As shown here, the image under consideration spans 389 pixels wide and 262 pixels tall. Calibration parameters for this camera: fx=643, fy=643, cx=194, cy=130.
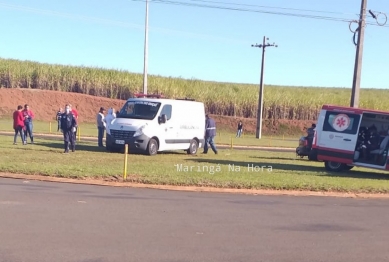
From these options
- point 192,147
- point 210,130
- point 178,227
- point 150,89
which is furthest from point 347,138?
point 150,89

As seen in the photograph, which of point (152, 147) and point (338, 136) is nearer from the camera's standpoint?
point (338, 136)

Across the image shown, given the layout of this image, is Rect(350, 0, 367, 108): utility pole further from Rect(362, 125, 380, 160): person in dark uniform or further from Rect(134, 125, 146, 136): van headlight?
Rect(134, 125, 146, 136): van headlight

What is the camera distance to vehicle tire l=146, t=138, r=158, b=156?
23109 mm

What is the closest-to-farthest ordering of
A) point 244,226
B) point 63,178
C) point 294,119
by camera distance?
1. point 244,226
2. point 63,178
3. point 294,119

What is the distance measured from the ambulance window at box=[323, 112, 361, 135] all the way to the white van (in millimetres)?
6189

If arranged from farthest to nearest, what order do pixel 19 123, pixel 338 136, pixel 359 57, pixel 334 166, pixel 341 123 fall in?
pixel 359 57 < pixel 19 123 < pixel 334 166 < pixel 338 136 < pixel 341 123

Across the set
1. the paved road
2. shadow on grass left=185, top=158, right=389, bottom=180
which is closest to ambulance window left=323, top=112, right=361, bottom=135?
shadow on grass left=185, top=158, right=389, bottom=180

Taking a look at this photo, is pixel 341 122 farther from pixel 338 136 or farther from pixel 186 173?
pixel 186 173

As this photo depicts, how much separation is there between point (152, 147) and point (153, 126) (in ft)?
2.50

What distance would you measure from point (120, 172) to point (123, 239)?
7.82 metres

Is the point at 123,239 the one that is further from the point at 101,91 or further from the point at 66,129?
the point at 101,91

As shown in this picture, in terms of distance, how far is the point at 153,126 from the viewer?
23.3m

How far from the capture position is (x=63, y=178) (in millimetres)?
15406

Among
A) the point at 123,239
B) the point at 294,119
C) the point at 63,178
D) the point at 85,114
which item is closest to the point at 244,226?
the point at 123,239
